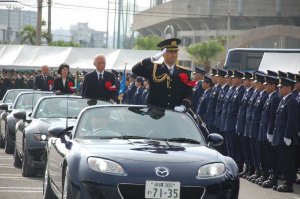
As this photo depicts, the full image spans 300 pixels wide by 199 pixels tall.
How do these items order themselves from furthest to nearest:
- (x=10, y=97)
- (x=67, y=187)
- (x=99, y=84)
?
(x=10, y=97) < (x=99, y=84) < (x=67, y=187)

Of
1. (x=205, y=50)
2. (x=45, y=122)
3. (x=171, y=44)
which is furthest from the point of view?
(x=205, y=50)

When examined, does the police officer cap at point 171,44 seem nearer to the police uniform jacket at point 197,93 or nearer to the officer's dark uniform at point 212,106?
the officer's dark uniform at point 212,106

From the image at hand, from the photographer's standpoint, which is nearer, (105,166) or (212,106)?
(105,166)

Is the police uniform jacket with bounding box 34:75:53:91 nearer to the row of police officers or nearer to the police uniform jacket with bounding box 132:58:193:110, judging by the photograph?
the row of police officers

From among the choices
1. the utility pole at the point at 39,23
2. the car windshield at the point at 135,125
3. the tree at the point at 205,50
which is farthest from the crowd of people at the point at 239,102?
the tree at the point at 205,50

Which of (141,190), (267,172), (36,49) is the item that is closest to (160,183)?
(141,190)

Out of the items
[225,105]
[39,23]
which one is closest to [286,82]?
[225,105]

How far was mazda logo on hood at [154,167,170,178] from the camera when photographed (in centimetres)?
859

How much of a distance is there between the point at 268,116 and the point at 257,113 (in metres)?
0.61

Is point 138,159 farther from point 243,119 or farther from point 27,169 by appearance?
point 243,119

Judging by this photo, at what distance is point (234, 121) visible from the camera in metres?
17.2

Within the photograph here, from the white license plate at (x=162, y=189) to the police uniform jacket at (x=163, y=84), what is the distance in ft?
14.6

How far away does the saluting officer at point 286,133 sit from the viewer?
14.2 meters

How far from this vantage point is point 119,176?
852 centimetres
